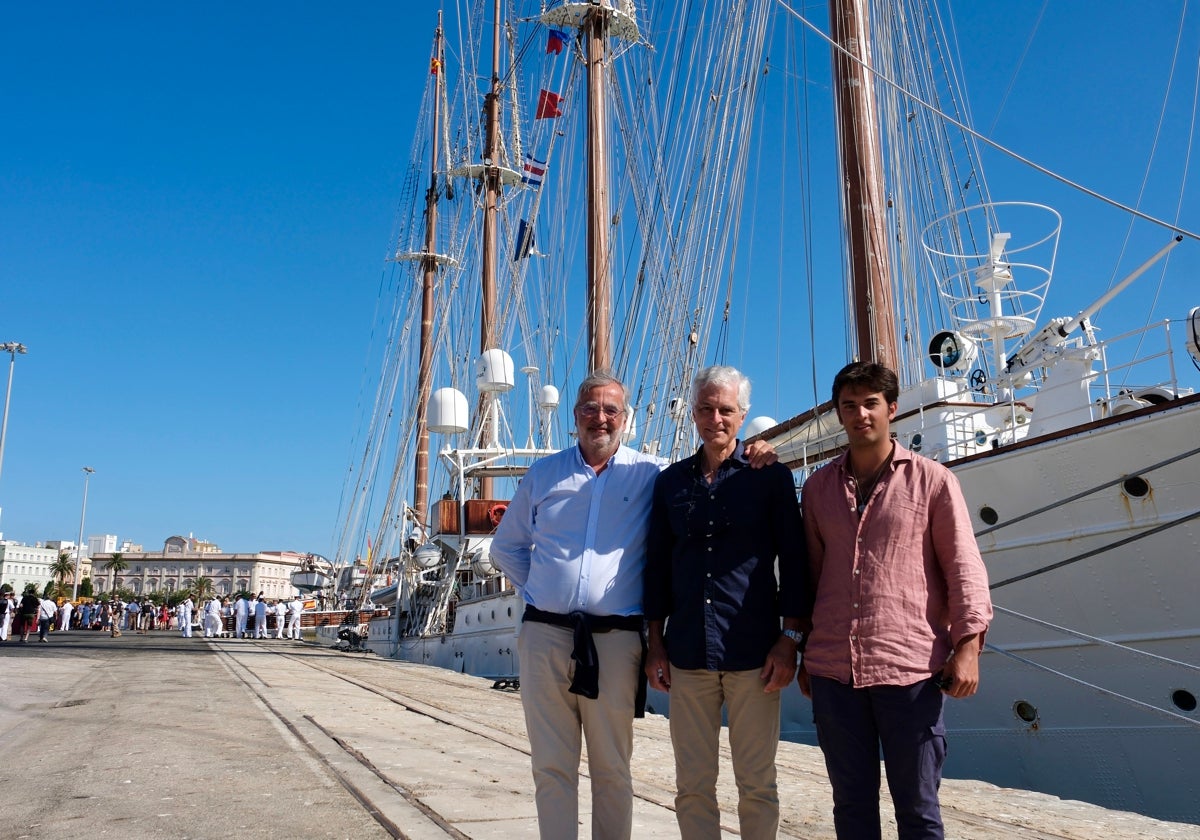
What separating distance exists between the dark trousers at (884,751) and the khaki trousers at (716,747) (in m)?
0.22

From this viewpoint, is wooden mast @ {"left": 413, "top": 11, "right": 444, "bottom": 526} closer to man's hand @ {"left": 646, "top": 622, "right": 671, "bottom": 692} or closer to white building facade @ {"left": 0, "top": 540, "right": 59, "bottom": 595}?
man's hand @ {"left": 646, "top": 622, "right": 671, "bottom": 692}

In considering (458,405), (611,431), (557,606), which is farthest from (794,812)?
(458,405)

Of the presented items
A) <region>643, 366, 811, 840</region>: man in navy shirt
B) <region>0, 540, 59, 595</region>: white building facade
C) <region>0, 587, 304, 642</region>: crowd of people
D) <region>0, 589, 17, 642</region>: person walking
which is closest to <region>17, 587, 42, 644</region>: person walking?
<region>0, 587, 304, 642</region>: crowd of people

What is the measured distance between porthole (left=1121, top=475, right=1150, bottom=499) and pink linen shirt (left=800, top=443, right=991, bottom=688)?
604 centimetres

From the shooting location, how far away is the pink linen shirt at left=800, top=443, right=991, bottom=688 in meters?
2.71

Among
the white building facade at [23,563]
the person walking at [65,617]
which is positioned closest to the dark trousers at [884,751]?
the person walking at [65,617]

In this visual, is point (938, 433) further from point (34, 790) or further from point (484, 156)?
point (484, 156)

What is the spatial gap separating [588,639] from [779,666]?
0.64 meters

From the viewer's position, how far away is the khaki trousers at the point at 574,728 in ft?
9.88

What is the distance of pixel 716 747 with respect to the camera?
308cm

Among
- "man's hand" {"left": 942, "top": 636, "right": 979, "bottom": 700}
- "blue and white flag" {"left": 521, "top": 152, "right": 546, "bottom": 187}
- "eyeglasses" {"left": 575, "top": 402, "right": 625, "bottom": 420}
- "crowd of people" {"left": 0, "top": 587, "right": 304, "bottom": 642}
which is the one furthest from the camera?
"blue and white flag" {"left": 521, "top": 152, "right": 546, "bottom": 187}

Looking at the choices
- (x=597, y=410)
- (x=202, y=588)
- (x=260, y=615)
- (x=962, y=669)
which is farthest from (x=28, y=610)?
(x=202, y=588)

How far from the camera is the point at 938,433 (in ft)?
36.8

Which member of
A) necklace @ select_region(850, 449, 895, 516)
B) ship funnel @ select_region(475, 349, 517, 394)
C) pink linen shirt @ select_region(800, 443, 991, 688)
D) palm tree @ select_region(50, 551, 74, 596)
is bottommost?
pink linen shirt @ select_region(800, 443, 991, 688)
